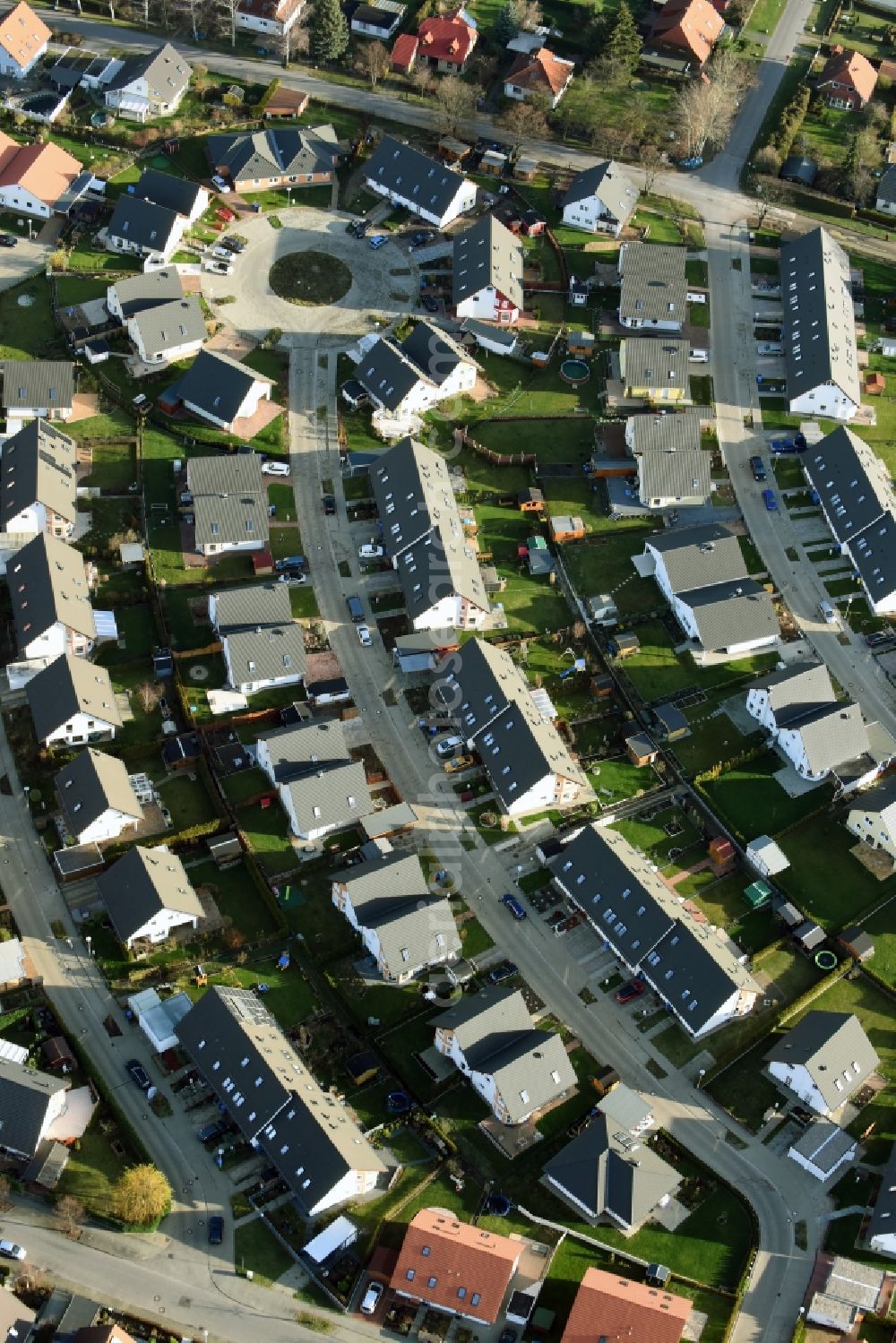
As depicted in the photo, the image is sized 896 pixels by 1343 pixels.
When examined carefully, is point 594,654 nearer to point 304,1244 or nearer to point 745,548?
point 745,548

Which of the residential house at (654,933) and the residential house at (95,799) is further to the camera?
the residential house at (95,799)

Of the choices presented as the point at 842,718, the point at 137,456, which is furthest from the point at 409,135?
the point at 842,718

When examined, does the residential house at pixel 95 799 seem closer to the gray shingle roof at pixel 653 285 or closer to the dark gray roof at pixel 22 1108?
the dark gray roof at pixel 22 1108

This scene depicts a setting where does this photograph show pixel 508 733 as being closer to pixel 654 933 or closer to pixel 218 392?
pixel 654 933

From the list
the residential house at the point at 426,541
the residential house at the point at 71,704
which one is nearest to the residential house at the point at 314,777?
the residential house at the point at 71,704

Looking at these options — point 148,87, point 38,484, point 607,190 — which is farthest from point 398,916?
point 148,87

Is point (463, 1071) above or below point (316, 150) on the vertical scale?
below
